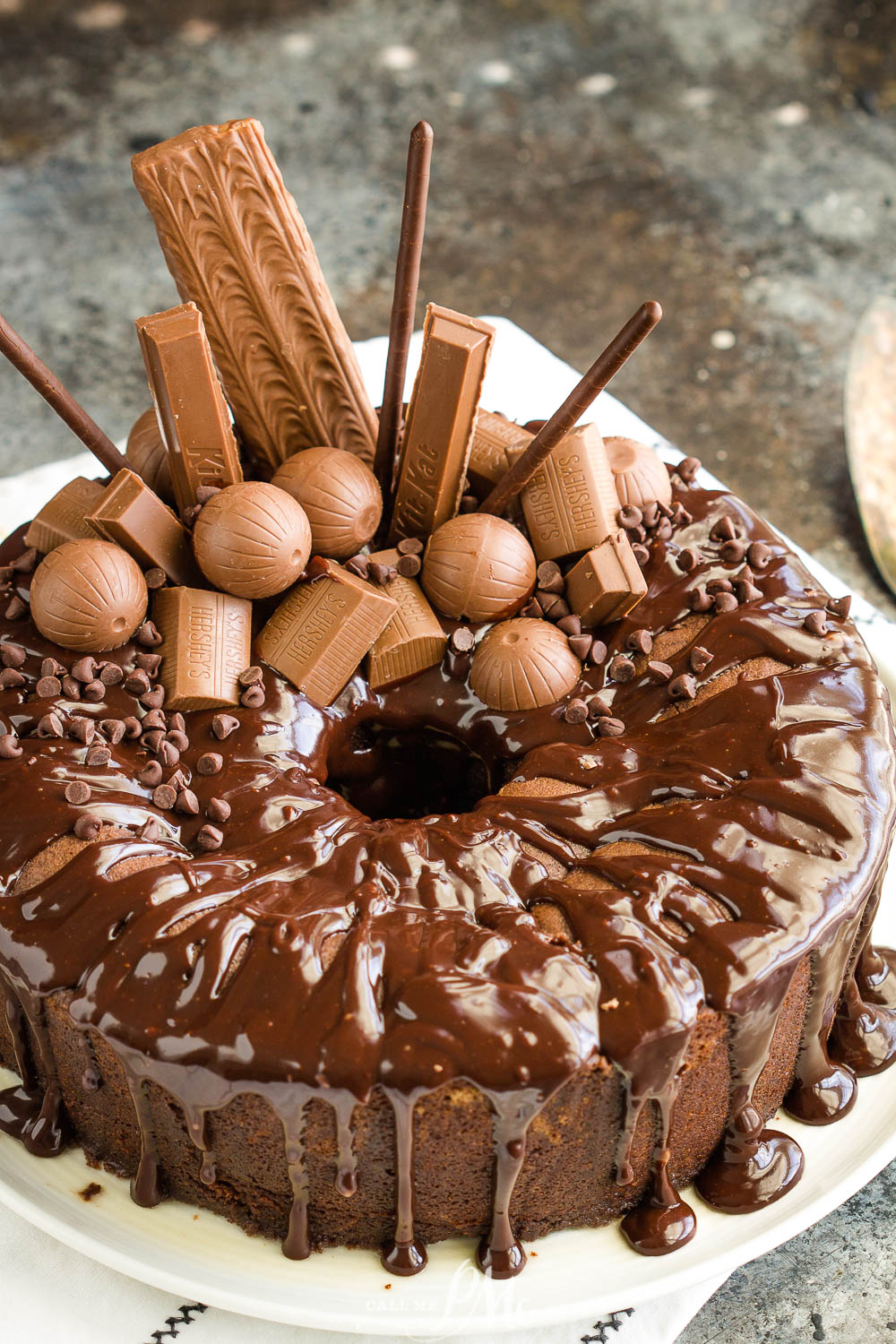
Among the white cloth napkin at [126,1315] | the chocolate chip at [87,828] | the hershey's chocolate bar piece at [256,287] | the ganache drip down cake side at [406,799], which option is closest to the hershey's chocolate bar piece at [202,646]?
the ganache drip down cake side at [406,799]

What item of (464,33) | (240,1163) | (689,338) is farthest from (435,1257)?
(464,33)

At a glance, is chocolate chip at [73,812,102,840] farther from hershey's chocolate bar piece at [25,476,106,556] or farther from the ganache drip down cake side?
hershey's chocolate bar piece at [25,476,106,556]

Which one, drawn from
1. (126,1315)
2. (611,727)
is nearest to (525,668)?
(611,727)

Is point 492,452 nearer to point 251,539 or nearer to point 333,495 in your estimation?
point 333,495

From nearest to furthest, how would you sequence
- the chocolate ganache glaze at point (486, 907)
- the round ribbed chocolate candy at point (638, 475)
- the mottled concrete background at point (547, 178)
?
the chocolate ganache glaze at point (486, 907), the round ribbed chocolate candy at point (638, 475), the mottled concrete background at point (547, 178)

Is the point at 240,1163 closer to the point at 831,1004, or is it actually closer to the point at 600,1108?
the point at 600,1108

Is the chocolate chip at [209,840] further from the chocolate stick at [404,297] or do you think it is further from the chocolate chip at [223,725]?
the chocolate stick at [404,297]
